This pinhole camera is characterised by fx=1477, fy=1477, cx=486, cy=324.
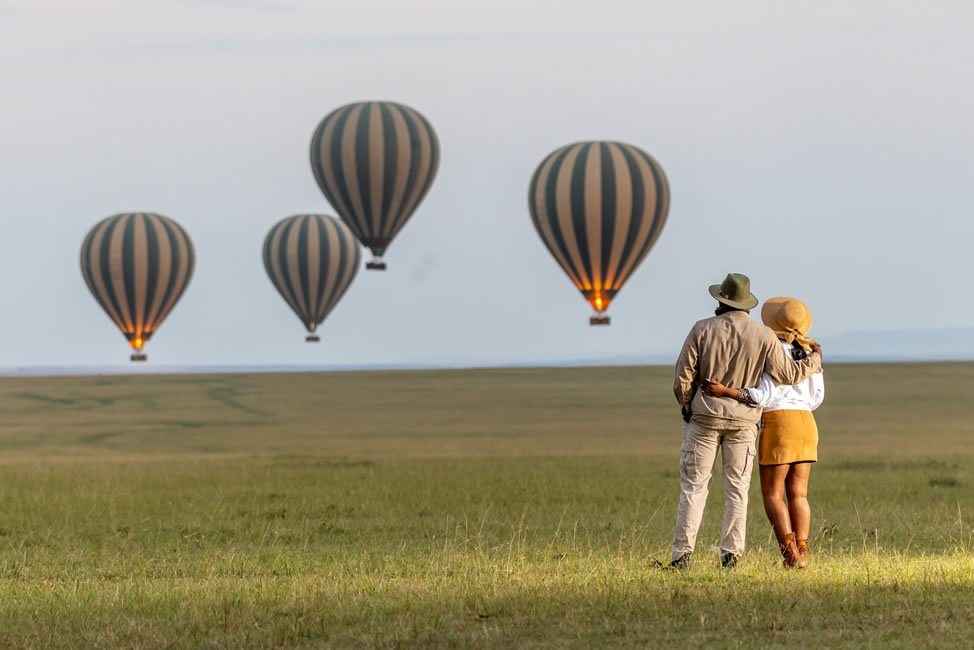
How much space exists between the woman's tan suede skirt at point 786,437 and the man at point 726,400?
135 mm

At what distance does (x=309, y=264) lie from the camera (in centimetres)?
8362

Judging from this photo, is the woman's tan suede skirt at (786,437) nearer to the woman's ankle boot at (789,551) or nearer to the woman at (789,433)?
the woman at (789,433)

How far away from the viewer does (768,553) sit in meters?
13.6

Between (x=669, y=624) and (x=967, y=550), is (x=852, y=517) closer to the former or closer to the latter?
(x=967, y=550)

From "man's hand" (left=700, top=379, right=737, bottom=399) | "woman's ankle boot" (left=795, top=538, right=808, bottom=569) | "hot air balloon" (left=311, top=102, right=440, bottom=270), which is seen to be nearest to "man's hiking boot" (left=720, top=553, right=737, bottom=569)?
"woman's ankle boot" (left=795, top=538, right=808, bottom=569)

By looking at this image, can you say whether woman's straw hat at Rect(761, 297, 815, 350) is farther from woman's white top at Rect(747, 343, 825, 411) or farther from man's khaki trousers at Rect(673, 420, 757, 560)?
man's khaki trousers at Rect(673, 420, 757, 560)

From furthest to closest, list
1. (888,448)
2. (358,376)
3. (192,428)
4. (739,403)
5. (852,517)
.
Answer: (358,376) < (192,428) < (888,448) < (852,517) < (739,403)

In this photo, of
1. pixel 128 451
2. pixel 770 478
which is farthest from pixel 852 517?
pixel 128 451

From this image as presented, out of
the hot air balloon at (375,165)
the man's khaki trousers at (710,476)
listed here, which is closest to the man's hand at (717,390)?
the man's khaki trousers at (710,476)

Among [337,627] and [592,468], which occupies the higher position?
[337,627]

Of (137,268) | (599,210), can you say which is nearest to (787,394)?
(599,210)

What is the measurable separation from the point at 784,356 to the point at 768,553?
273 cm

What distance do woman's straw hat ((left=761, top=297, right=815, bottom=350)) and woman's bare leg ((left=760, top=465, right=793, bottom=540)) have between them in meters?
1.03

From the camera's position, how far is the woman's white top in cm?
1165
